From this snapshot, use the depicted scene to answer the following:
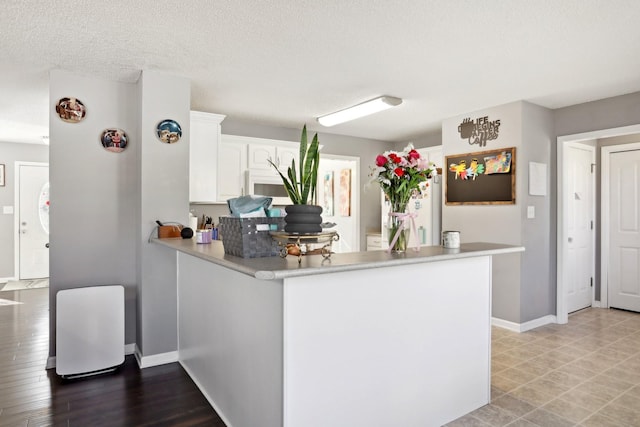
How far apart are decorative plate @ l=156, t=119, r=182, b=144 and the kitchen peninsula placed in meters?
1.01

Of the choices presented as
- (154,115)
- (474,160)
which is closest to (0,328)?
(154,115)

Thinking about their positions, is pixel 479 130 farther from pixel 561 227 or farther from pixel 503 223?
pixel 561 227

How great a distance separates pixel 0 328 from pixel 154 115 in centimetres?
295

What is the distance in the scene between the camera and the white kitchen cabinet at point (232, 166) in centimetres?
447

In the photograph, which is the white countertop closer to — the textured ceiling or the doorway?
the textured ceiling

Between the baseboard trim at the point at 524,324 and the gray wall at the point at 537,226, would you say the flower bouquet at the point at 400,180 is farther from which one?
the baseboard trim at the point at 524,324

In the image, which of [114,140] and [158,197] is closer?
[158,197]

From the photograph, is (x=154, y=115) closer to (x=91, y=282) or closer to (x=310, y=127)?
(x=91, y=282)

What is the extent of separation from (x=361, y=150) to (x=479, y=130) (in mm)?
2017

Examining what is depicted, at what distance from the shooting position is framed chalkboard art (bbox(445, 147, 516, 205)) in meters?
4.02

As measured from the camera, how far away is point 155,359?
3076 millimetres

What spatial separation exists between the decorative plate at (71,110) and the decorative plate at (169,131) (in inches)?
25.8

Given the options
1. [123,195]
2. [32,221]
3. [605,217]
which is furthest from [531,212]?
[32,221]

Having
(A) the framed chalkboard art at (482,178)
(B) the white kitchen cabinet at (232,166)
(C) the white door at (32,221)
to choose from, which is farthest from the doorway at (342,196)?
(C) the white door at (32,221)
